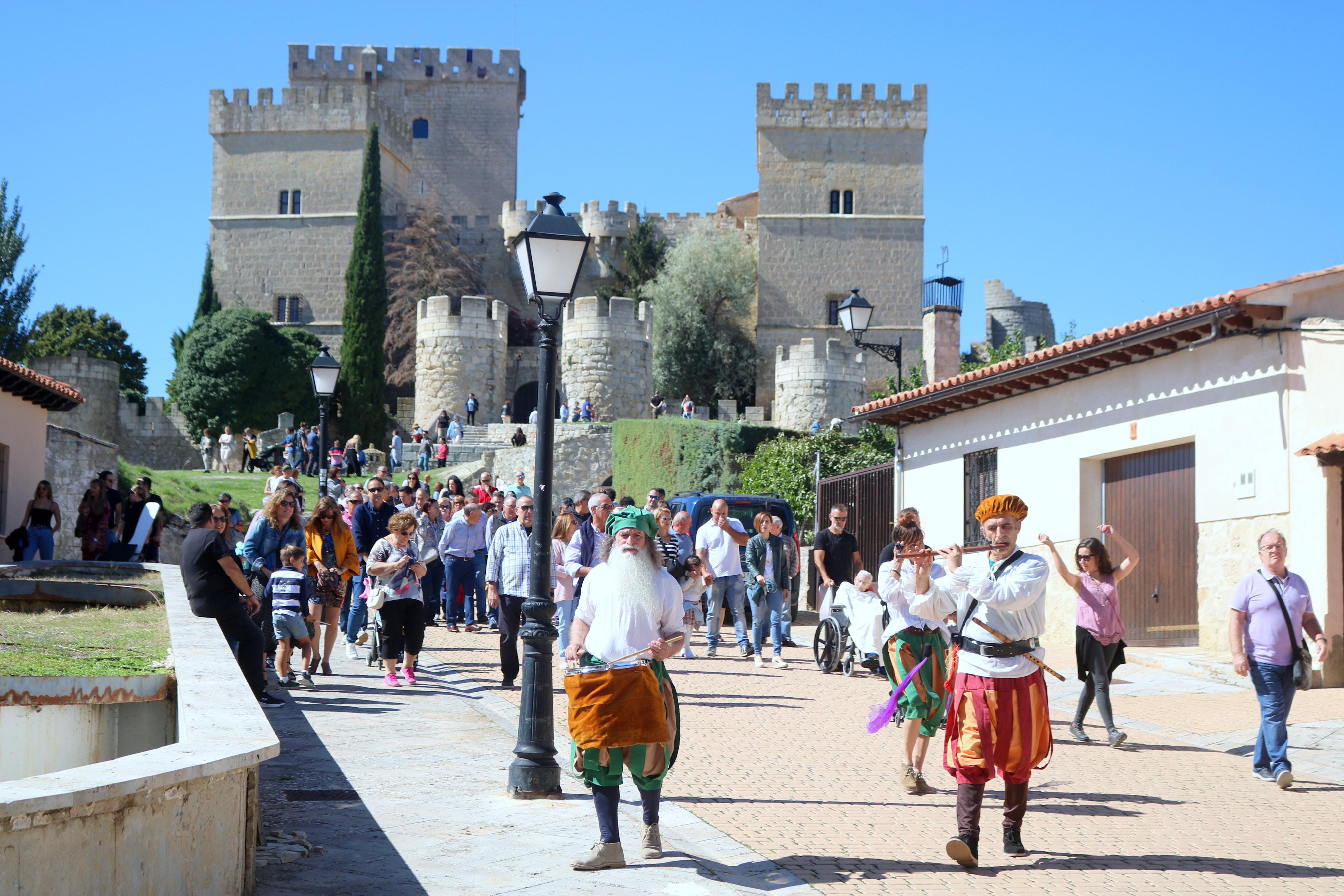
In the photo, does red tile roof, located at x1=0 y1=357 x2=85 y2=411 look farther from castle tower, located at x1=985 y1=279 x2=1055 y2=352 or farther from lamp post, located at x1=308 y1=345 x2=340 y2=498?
castle tower, located at x1=985 y1=279 x2=1055 y2=352

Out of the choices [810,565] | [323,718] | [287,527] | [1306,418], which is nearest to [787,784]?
[323,718]

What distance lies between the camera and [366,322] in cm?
4934

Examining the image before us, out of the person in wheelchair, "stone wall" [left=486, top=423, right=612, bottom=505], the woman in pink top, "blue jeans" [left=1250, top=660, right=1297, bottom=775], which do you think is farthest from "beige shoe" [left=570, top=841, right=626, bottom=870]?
"stone wall" [left=486, top=423, right=612, bottom=505]

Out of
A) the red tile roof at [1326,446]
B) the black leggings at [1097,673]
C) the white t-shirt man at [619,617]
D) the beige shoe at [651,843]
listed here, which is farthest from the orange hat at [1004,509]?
the red tile roof at [1326,446]

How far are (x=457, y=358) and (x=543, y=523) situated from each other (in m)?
39.9

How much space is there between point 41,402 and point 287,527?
442 inches

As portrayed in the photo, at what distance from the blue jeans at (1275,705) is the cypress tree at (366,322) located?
135 ft

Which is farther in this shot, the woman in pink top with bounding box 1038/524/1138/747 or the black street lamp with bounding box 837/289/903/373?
the black street lamp with bounding box 837/289/903/373

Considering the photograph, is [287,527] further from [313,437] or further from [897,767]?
[313,437]

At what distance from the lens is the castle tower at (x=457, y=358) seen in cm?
4659

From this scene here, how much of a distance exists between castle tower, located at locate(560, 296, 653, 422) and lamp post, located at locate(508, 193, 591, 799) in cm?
3766

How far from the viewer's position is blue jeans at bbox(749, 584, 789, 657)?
13.7 m

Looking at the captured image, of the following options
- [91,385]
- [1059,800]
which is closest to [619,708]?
[1059,800]

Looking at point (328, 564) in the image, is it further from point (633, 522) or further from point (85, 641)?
point (633, 522)
